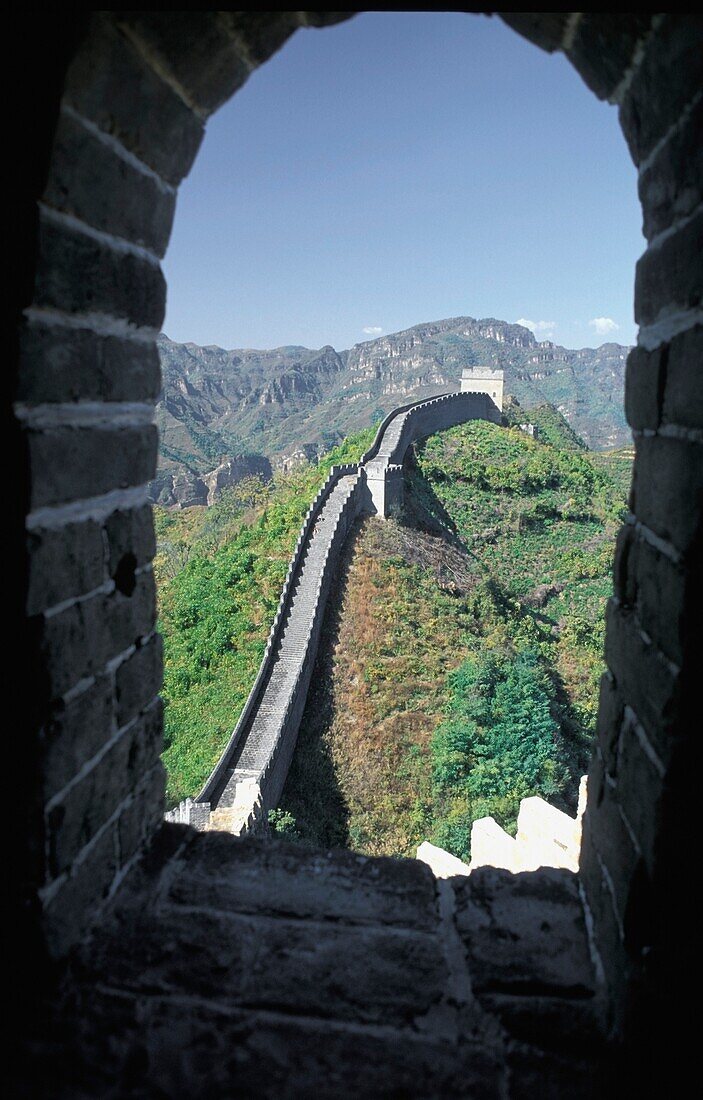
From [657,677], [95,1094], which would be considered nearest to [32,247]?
[657,677]

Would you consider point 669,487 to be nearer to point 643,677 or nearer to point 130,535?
point 643,677

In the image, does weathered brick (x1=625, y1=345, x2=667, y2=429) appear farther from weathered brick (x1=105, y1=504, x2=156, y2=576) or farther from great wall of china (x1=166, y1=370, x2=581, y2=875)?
great wall of china (x1=166, y1=370, x2=581, y2=875)

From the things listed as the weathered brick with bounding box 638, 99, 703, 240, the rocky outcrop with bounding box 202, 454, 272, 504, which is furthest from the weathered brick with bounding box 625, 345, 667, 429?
the rocky outcrop with bounding box 202, 454, 272, 504

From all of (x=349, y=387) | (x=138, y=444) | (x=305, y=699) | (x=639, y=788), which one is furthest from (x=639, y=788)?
(x=349, y=387)

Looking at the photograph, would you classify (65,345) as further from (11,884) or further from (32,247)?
(11,884)

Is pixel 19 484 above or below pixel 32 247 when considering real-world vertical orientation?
below

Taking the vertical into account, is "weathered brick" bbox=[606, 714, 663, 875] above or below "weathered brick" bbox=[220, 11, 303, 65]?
below
